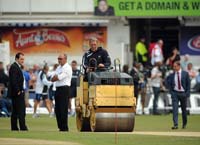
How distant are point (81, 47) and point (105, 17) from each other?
6.40ft

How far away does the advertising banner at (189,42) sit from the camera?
144 feet

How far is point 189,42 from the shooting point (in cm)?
4400

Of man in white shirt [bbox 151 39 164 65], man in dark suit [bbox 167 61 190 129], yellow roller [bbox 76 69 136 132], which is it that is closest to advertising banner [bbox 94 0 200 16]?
man in white shirt [bbox 151 39 164 65]

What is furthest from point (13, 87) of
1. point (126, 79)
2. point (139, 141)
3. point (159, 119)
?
point (159, 119)

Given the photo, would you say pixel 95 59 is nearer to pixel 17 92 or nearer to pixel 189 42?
pixel 17 92

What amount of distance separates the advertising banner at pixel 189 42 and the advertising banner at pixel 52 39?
12.2 feet

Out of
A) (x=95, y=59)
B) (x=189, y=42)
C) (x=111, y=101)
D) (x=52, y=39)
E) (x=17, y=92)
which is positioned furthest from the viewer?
(x=52, y=39)

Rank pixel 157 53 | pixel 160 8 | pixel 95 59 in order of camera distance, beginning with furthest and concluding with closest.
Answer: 1. pixel 160 8
2. pixel 157 53
3. pixel 95 59

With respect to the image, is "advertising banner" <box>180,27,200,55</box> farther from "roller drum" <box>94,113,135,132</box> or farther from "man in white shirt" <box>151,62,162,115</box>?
"roller drum" <box>94,113,135,132</box>

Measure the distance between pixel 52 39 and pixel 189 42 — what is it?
6582 mm

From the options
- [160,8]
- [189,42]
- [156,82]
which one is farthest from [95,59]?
[189,42]

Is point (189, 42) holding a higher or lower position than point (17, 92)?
higher

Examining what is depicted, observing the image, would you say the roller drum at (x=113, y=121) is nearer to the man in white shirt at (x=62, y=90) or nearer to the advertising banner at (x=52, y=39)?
the man in white shirt at (x=62, y=90)

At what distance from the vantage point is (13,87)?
24188 mm
